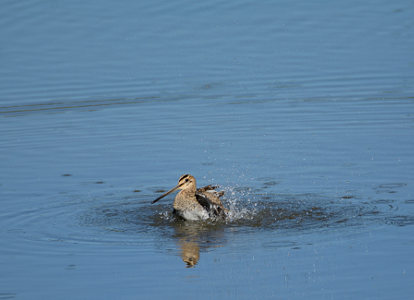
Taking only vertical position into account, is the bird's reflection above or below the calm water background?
below

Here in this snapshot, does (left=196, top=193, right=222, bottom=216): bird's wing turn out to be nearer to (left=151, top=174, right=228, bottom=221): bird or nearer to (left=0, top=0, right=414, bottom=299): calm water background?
(left=151, top=174, right=228, bottom=221): bird

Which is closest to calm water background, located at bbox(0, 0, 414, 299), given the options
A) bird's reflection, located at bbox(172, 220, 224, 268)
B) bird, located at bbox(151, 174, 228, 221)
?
bird's reflection, located at bbox(172, 220, 224, 268)

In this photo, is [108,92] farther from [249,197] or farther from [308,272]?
[308,272]

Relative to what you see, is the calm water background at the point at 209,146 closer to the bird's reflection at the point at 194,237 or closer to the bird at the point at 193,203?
the bird's reflection at the point at 194,237

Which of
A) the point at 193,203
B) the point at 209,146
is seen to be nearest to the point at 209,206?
the point at 193,203

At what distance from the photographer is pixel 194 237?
11820 millimetres

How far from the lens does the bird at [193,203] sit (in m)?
12.7

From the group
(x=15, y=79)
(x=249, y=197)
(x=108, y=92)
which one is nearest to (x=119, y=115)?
(x=108, y=92)

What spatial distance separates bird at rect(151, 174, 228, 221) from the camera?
12672 millimetres

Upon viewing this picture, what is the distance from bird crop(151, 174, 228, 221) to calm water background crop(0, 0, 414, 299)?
0.26 meters

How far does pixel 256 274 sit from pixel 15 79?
37.6 ft

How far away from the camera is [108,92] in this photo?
19188mm

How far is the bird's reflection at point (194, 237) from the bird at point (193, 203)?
0.43ft

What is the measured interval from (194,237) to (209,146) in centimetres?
398
